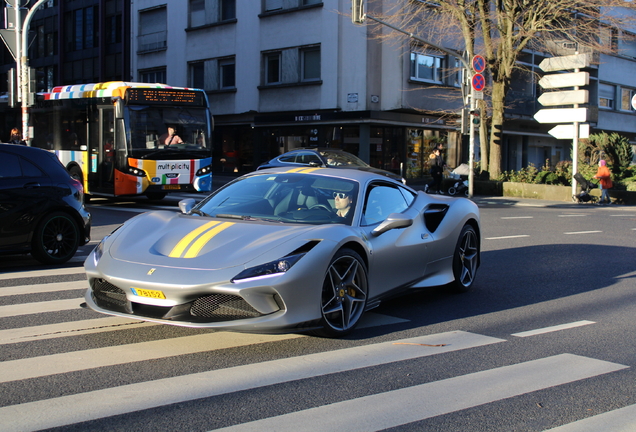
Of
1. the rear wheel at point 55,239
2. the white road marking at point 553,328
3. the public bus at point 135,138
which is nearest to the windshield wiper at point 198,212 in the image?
the white road marking at point 553,328

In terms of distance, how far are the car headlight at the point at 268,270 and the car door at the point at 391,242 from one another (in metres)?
1.06

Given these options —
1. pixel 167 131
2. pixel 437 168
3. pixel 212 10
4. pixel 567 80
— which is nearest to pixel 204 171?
pixel 167 131

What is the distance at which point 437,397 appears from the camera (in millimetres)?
4016

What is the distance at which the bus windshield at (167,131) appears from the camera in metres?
17.5

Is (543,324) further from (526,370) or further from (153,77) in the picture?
(153,77)

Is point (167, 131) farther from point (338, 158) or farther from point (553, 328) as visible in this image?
point (553, 328)

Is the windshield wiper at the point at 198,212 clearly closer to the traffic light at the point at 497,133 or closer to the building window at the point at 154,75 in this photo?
the traffic light at the point at 497,133

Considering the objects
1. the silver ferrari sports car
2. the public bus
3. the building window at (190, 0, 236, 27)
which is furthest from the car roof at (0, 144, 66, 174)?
the building window at (190, 0, 236, 27)

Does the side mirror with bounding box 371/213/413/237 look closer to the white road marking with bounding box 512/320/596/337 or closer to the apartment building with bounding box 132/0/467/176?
the white road marking with bounding box 512/320/596/337

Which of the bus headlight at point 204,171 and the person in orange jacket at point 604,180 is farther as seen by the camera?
the person in orange jacket at point 604,180

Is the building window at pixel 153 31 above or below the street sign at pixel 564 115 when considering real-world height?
above

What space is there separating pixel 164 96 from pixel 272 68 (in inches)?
731

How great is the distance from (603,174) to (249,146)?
19520 millimetres

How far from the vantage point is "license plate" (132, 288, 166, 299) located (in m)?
4.69
